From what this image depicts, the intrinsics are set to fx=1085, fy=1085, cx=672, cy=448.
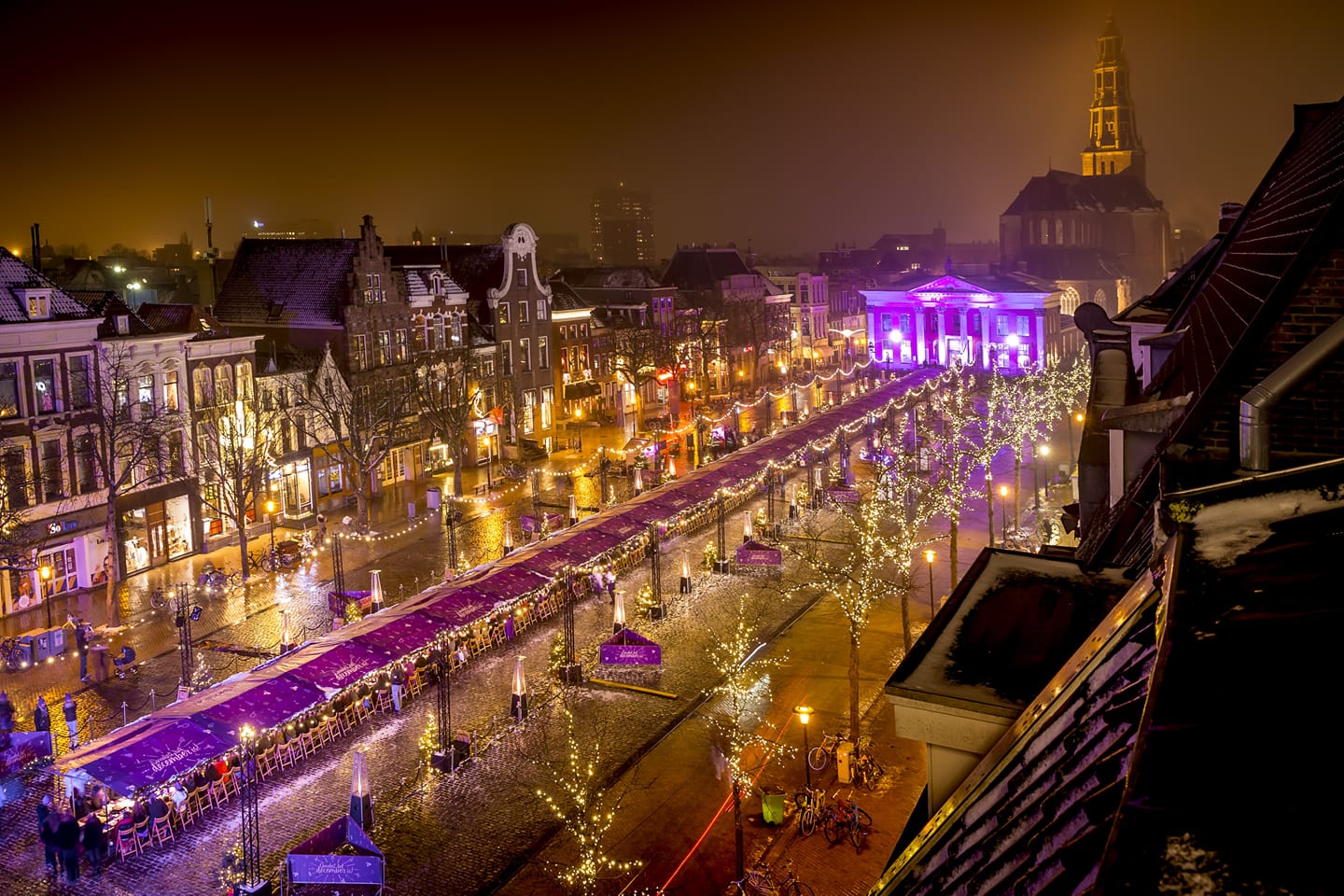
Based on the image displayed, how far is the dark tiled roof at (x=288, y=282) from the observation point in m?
55.5

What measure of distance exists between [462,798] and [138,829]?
590 cm

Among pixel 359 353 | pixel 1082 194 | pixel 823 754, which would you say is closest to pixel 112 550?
pixel 359 353

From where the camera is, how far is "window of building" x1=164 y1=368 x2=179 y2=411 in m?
43.7

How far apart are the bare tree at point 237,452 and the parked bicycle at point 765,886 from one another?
93.8 feet

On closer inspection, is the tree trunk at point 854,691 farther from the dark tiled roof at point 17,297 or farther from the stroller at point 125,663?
the dark tiled roof at point 17,297

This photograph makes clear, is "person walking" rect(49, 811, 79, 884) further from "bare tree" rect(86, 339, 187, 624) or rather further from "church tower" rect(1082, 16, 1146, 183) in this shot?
"church tower" rect(1082, 16, 1146, 183)

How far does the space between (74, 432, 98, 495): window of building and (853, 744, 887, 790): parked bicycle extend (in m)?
31.2

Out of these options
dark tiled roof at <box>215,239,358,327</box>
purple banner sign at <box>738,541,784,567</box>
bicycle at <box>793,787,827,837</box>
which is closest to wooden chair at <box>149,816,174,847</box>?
bicycle at <box>793,787,827,837</box>

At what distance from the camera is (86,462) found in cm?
3997

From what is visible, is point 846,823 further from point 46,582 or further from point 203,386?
point 203,386

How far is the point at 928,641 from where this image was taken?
9078 mm

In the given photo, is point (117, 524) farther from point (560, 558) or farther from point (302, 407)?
point (560, 558)

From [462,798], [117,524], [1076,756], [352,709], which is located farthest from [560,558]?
[1076,756]

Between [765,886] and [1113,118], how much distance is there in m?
164
